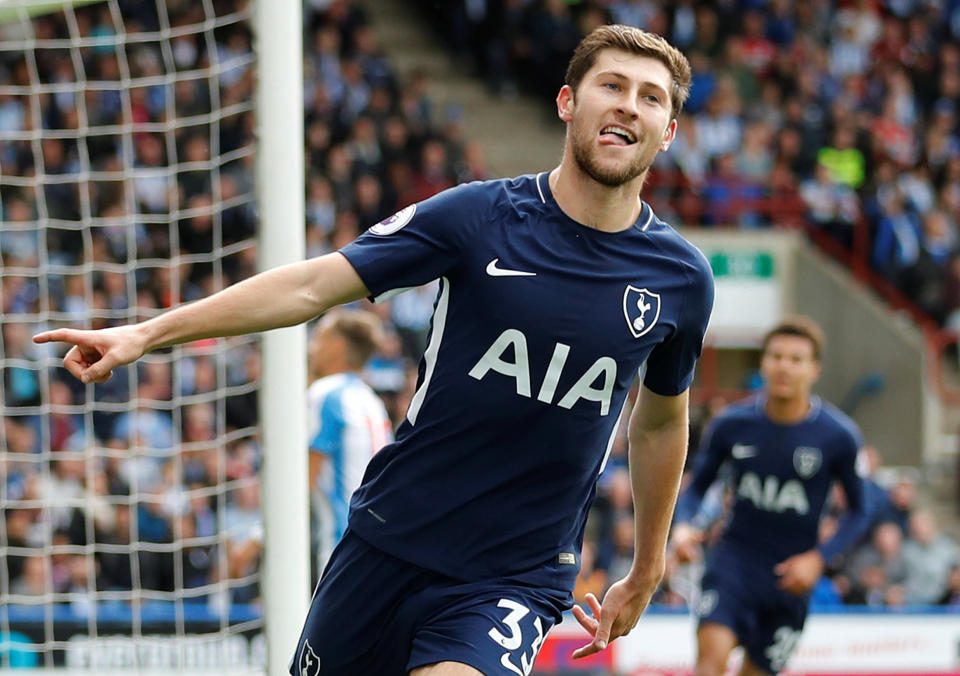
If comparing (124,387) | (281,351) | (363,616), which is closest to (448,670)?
(363,616)

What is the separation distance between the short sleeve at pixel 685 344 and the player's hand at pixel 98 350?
54.4 inches

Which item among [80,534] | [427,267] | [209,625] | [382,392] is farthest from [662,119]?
[382,392]

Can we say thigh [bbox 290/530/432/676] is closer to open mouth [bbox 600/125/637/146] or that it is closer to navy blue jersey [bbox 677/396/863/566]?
open mouth [bbox 600/125/637/146]

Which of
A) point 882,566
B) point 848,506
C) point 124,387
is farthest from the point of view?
point 882,566

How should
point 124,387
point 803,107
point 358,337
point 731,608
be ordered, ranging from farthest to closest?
point 803,107 → point 124,387 → point 358,337 → point 731,608

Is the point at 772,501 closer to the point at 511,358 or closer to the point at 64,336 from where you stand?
the point at 511,358

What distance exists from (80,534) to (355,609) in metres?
6.45

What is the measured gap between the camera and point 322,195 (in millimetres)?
13914

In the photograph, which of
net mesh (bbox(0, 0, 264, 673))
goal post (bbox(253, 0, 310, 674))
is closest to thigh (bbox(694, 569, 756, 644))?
net mesh (bbox(0, 0, 264, 673))

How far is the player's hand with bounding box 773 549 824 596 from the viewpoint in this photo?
21.7ft

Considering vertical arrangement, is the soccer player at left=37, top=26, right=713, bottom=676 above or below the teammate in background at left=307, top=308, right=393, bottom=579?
above

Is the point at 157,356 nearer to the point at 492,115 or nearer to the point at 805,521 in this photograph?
the point at 805,521

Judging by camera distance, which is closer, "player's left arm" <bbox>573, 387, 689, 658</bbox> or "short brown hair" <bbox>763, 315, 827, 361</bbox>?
"player's left arm" <bbox>573, 387, 689, 658</bbox>

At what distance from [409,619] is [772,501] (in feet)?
12.6
